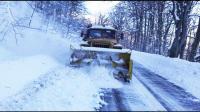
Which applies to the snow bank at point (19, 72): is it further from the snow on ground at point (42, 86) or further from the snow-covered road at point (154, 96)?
the snow-covered road at point (154, 96)

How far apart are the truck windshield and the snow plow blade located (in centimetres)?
314

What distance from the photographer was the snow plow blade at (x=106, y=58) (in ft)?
49.2

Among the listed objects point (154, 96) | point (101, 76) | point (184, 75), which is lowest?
point (184, 75)

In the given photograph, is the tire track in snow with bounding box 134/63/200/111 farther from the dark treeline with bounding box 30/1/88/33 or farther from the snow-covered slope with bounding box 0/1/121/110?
the dark treeline with bounding box 30/1/88/33

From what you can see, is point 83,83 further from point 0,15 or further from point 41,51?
point 41,51

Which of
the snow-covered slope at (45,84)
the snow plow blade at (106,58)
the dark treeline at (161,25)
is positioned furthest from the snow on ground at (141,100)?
the dark treeline at (161,25)

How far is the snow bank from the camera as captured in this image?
1164cm

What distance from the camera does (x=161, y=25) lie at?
4684cm

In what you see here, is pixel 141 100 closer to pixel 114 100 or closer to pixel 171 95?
pixel 114 100

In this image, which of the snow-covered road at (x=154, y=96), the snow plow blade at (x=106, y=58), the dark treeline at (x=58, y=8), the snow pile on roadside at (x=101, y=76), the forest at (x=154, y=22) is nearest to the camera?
the snow-covered road at (x=154, y=96)

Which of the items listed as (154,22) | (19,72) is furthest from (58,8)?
(154,22)

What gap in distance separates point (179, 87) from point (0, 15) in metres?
11.7

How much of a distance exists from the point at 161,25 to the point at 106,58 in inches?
1273

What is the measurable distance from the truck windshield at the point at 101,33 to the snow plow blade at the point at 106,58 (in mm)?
3141
